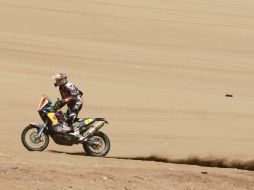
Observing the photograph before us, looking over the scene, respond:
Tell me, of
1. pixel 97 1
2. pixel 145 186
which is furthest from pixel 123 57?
pixel 145 186

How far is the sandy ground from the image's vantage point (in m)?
12.0

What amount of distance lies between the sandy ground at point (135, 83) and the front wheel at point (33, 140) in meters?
0.48

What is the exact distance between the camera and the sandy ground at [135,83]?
39.4 ft

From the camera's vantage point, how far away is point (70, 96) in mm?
14875

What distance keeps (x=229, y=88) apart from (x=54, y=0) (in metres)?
15.6

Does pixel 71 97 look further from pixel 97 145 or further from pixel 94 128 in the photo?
pixel 97 145

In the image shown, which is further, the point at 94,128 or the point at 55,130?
the point at 94,128

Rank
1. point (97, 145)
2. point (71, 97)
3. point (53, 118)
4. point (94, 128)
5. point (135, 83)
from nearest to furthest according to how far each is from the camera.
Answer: point (53, 118), point (71, 97), point (94, 128), point (97, 145), point (135, 83)

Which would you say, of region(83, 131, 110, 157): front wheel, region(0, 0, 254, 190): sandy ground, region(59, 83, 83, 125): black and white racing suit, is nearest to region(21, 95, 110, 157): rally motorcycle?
region(83, 131, 110, 157): front wheel

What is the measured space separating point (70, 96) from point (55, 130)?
2.22 ft

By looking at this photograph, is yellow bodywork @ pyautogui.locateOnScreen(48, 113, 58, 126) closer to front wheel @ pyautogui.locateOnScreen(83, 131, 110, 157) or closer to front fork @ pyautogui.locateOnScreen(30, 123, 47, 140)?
front fork @ pyautogui.locateOnScreen(30, 123, 47, 140)

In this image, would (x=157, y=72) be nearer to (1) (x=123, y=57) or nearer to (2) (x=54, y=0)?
(1) (x=123, y=57)

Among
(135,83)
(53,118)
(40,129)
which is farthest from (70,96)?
(135,83)

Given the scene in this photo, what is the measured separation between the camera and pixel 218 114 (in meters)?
22.9
